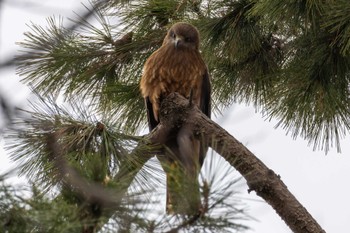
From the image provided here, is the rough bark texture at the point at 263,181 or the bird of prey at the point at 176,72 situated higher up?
the bird of prey at the point at 176,72

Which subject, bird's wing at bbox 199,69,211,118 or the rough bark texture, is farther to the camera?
bird's wing at bbox 199,69,211,118

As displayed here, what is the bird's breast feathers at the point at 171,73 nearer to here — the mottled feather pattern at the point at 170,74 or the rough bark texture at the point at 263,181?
the mottled feather pattern at the point at 170,74

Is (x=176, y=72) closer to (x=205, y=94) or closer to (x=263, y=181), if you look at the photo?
(x=205, y=94)

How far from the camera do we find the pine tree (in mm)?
3053

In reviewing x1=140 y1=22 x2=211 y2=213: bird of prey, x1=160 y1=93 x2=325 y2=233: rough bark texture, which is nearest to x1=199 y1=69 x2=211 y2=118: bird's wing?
x1=140 y1=22 x2=211 y2=213: bird of prey

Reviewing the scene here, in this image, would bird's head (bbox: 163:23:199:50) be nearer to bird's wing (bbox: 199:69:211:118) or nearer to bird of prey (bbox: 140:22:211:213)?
bird of prey (bbox: 140:22:211:213)

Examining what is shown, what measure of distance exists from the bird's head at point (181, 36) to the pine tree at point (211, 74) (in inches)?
2.0

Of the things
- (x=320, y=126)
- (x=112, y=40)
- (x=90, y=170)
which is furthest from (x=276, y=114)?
(x=90, y=170)

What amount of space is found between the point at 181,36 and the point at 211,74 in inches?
13.0

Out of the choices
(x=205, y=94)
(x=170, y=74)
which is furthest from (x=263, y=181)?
(x=170, y=74)

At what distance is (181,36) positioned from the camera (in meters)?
4.31

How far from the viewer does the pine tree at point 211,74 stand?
305 centimetres

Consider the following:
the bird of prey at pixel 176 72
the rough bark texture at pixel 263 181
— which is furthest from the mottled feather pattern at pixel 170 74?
the rough bark texture at pixel 263 181

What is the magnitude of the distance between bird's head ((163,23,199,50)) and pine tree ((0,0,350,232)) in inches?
2.0
